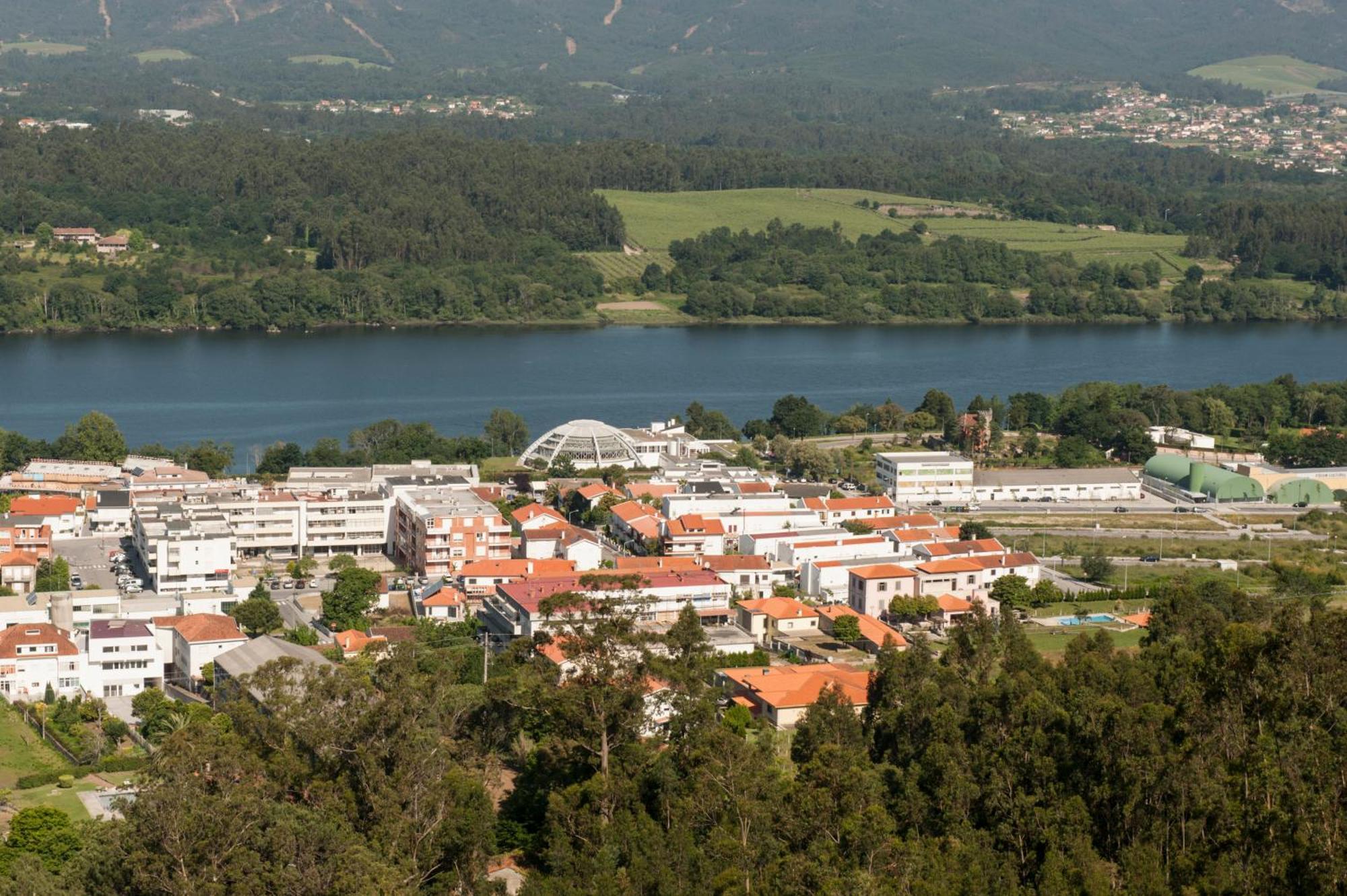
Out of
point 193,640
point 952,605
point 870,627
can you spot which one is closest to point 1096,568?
point 952,605

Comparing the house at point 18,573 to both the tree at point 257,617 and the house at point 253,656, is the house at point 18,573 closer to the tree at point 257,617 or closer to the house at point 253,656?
the tree at point 257,617

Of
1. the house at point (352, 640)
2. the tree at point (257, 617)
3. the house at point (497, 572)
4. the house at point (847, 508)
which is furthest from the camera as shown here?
the house at point (847, 508)

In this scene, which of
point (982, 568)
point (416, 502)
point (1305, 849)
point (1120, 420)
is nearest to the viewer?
point (1305, 849)

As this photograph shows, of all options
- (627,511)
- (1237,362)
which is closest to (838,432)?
(627,511)

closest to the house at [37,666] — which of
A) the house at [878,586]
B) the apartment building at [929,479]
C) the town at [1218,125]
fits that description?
the house at [878,586]

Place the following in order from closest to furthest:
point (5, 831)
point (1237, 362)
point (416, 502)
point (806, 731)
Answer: point (5, 831), point (806, 731), point (416, 502), point (1237, 362)

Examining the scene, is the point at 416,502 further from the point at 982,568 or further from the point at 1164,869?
the point at 1164,869

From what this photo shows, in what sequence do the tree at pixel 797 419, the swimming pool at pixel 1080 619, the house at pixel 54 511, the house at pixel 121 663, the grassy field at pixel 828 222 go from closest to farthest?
the house at pixel 121 663 < the swimming pool at pixel 1080 619 < the house at pixel 54 511 < the tree at pixel 797 419 < the grassy field at pixel 828 222
